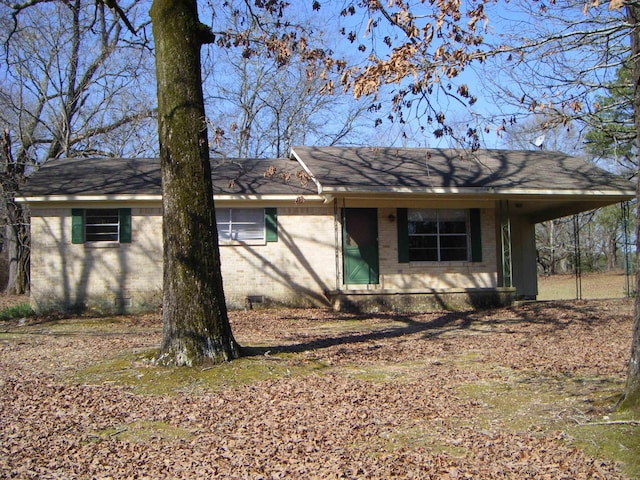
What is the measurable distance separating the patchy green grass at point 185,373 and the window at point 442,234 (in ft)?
26.8

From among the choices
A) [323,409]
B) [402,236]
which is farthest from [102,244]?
[323,409]

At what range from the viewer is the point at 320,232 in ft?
51.1

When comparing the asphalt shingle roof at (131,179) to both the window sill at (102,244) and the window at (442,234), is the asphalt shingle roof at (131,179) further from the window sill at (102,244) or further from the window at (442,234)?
the window at (442,234)

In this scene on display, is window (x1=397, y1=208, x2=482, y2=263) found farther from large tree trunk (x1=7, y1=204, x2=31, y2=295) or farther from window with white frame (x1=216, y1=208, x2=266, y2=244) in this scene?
large tree trunk (x1=7, y1=204, x2=31, y2=295)

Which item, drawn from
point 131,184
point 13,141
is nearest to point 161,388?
point 131,184

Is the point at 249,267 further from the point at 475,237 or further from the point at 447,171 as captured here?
the point at 475,237

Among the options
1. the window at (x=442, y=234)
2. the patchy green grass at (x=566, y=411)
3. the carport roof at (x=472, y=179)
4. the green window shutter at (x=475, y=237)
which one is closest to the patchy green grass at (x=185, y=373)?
the patchy green grass at (x=566, y=411)

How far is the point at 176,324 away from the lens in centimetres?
745

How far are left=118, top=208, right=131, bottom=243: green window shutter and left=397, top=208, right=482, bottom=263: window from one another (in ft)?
22.2

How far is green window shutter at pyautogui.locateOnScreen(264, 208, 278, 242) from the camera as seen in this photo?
1541cm

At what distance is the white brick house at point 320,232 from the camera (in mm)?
14844

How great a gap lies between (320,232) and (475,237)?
13.4ft

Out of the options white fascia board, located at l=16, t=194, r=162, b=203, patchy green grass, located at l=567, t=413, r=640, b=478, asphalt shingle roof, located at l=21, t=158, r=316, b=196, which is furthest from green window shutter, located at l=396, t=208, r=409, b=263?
patchy green grass, located at l=567, t=413, r=640, b=478

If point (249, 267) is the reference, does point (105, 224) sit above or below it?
above
